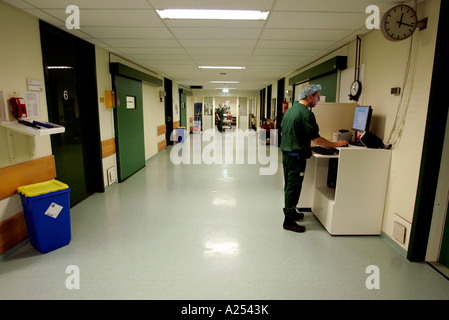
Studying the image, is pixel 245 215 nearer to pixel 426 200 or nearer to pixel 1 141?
pixel 426 200

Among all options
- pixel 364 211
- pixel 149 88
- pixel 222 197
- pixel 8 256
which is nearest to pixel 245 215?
pixel 222 197

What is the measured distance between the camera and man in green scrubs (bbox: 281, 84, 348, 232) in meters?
2.97

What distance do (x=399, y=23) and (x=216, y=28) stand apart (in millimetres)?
2047

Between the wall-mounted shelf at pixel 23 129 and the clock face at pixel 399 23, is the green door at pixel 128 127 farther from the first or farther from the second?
the clock face at pixel 399 23

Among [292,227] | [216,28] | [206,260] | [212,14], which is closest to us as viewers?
[206,260]

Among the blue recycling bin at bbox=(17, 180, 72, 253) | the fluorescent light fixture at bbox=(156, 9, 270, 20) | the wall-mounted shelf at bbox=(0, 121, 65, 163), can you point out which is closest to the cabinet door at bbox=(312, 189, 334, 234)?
the fluorescent light fixture at bbox=(156, 9, 270, 20)

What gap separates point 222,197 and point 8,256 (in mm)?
2782

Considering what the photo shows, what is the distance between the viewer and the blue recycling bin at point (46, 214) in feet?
8.17

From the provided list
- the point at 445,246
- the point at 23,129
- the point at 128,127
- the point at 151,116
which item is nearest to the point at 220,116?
the point at 151,116

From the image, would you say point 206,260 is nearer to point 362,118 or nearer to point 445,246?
point 445,246

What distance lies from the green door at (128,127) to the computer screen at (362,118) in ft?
13.5

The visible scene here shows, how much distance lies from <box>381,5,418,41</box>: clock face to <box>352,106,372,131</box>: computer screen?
2.52 feet

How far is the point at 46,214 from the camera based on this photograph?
8.39ft
